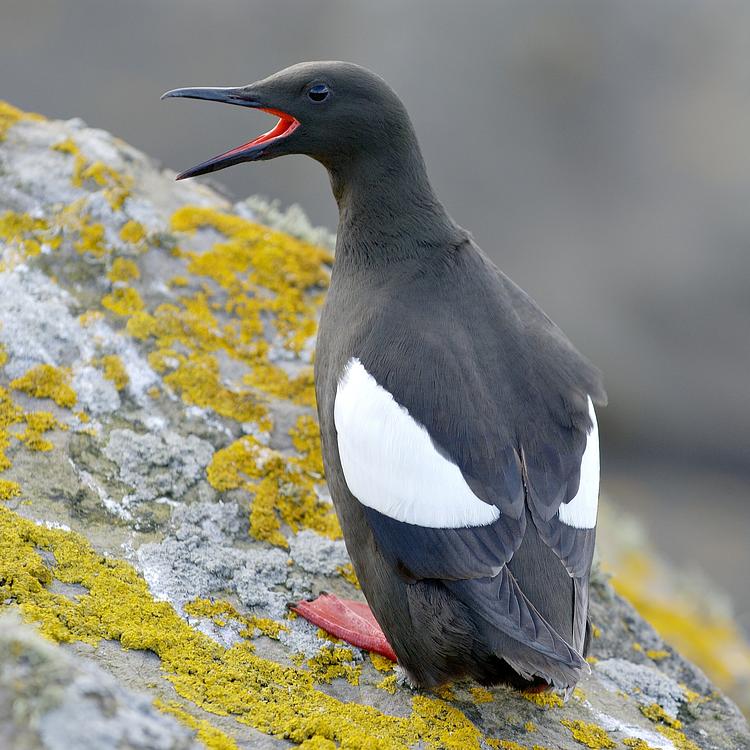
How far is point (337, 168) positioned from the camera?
434 cm

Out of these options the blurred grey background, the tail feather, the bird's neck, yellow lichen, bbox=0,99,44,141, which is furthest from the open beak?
the blurred grey background

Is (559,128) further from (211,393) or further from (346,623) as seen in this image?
(346,623)

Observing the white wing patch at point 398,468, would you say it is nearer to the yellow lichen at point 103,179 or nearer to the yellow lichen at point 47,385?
the yellow lichen at point 47,385

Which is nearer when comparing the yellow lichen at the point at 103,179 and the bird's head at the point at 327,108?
the bird's head at the point at 327,108

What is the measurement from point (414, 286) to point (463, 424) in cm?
75

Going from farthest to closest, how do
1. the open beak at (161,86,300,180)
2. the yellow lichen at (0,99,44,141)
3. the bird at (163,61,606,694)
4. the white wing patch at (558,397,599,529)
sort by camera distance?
the yellow lichen at (0,99,44,141), the open beak at (161,86,300,180), the white wing patch at (558,397,599,529), the bird at (163,61,606,694)

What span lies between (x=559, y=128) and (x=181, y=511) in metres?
10.3

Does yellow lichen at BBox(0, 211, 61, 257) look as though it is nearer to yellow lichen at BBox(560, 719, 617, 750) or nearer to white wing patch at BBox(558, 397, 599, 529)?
white wing patch at BBox(558, 397, 599, 529)

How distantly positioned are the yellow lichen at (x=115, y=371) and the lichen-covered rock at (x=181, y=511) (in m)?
0.01

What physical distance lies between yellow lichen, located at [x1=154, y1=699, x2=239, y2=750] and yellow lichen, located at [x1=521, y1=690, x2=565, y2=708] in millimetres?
1343

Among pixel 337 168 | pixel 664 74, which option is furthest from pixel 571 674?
pixel 664 74

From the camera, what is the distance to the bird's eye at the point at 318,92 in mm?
4160

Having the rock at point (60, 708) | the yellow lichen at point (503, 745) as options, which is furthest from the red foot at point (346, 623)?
the rock at point (60, 708)

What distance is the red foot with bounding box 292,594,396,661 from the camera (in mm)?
3752
